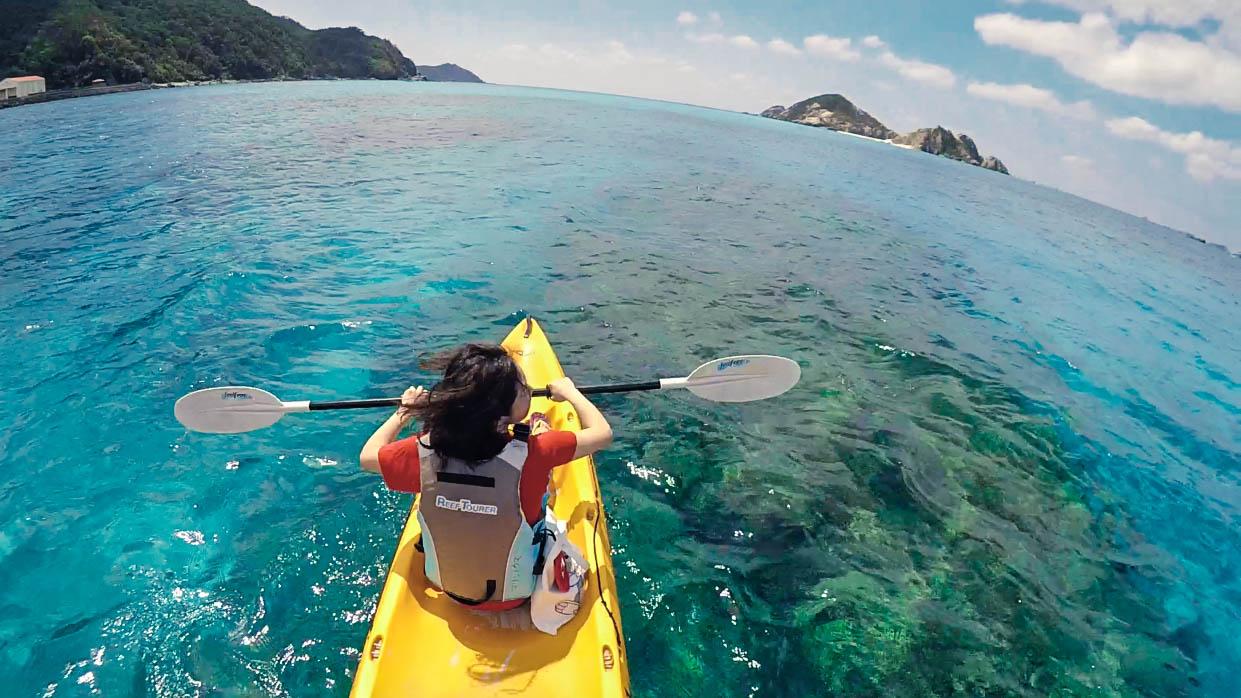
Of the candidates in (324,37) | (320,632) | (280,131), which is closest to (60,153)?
(280,131)

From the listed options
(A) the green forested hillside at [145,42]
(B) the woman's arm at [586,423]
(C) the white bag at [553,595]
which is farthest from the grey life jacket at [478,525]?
(A) the green forested hillside at [145,42]

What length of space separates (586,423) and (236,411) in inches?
141

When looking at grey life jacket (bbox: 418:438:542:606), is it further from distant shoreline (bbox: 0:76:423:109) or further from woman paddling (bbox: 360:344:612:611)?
distant shoreline (bbox: 0:76:423:109)

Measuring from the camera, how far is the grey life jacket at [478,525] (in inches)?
124

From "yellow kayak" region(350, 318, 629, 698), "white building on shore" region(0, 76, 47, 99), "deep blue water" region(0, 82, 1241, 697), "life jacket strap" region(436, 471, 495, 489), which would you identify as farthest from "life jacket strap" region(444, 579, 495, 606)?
"white building on shore" region(0, 76, 47, 99)

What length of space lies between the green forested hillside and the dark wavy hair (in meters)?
83.1

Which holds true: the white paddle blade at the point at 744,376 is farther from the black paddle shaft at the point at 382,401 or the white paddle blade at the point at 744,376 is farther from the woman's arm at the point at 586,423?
the woman's arm at the point at 586,423

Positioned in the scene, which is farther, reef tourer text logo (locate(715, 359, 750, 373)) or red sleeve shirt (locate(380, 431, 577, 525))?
reef tourer text logo (locate(715, 359, 750, 373))

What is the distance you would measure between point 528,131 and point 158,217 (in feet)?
112

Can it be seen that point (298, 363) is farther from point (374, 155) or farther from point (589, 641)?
point (374, 155)

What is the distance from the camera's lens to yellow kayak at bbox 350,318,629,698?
10.9ft

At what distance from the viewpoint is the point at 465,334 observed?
9781 mm

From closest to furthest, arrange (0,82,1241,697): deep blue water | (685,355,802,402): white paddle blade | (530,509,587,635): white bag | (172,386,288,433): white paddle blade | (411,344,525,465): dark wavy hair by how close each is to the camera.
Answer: (411,344,525,465): dark wavy hair → (530,509,587,635): white bag → (0,82,1241,697): deep blue water → (172,386,288,433): white paddle blade → (685,355,802,402): white paddle blade

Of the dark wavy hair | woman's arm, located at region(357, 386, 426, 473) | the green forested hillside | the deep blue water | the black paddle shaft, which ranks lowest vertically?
the deep blue water
